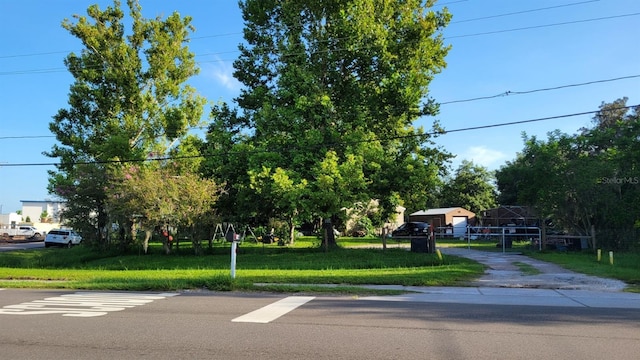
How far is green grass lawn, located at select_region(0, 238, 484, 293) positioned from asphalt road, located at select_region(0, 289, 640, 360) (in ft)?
9.04

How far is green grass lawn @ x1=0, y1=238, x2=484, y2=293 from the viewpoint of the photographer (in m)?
14.0

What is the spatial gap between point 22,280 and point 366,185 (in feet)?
47.2

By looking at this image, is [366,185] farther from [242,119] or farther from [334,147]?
[242,119]

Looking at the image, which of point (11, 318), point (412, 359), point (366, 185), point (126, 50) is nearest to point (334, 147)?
point (366, 185)

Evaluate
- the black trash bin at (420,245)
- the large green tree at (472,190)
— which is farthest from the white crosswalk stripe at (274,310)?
the large green tree at (472,190)

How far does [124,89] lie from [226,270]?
17.7 meters

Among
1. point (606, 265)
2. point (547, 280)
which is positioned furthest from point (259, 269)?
point (606, 265)

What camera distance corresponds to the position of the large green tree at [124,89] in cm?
3084

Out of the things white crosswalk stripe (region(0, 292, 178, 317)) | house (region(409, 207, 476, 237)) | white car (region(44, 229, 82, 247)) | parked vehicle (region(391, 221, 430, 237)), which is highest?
house (region(409, 207, 476, 237))

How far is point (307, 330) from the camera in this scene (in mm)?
7699

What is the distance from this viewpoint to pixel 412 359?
6027 mm

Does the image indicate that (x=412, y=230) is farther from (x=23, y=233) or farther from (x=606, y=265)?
(x=23, y=233)

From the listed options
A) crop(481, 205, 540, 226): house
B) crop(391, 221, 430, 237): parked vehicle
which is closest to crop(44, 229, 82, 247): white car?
crop(391, 221, 430, 237): parked vehicle

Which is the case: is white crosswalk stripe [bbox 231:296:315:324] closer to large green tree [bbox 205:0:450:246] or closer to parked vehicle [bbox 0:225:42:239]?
large green tree [bbox 205:0:450:246]
